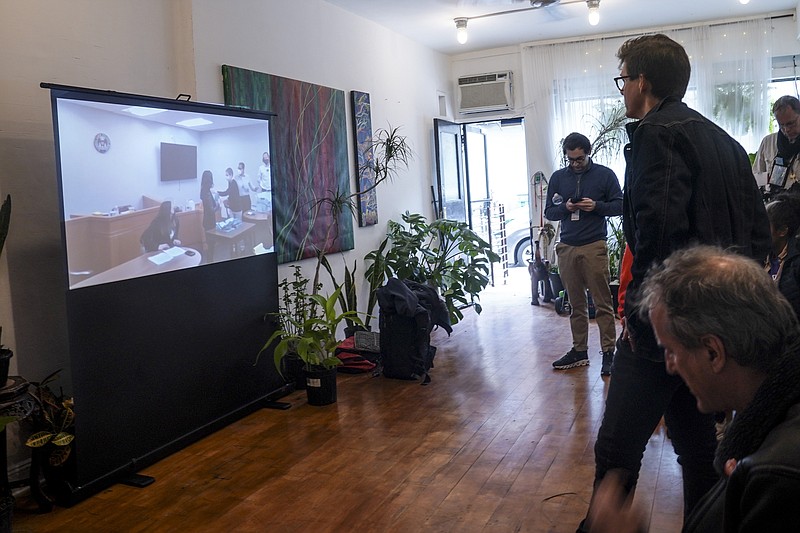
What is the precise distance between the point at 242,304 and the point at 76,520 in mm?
1501

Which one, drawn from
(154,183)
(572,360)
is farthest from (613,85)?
(154,183)

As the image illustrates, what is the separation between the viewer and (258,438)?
3883mm

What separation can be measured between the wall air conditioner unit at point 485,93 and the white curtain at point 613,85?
22 centimetres

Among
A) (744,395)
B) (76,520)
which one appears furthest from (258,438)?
(744,395)

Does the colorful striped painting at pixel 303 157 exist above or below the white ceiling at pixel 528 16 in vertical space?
below

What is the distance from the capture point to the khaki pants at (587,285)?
473 cm

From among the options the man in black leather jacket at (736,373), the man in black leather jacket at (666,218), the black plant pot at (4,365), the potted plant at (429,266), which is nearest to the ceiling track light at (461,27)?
the potted plant at (429,266)

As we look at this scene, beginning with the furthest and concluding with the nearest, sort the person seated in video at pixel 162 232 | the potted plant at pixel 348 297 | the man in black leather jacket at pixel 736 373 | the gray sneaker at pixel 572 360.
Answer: the potted plant at pixel 348 297 → the gray sneaker at pixel 572 360 → the person seated in video at pixel 162 232 → the man in black leather jacket at pixel 736 373

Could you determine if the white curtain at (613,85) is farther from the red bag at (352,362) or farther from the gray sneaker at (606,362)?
the red bag at (352,362)

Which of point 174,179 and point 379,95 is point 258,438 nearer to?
point 174,179

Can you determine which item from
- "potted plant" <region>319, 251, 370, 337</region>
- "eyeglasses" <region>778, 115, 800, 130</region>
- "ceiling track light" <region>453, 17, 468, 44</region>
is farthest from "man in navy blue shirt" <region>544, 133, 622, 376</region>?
"ceiling track light" <region>453, 17, 468, 44</region>

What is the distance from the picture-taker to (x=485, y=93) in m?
8.25

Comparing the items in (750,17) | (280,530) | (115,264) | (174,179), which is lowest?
(280,530)

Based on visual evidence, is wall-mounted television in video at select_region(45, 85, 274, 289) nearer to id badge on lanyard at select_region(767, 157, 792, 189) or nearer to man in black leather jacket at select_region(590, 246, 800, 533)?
man in black leather jacket at select_region(590, 246, 800, 533)
